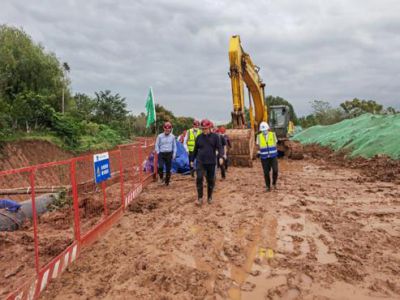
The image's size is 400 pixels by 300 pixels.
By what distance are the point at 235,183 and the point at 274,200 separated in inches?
100

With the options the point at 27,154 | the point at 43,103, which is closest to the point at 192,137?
the point at 27,154

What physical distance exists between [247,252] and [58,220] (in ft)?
12.2

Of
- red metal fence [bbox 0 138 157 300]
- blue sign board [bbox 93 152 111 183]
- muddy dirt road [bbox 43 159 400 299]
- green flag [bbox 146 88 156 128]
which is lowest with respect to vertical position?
muddy dirt road [bbox 43 159 400 299]

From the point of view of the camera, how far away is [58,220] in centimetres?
699

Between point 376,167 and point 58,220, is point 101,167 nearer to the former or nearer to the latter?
point 58,220

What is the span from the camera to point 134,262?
15.7 ft

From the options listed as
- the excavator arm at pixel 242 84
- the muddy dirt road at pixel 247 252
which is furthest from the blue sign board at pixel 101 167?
the excavator arm at pixel 242 84

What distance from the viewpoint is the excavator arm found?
14.0 metres

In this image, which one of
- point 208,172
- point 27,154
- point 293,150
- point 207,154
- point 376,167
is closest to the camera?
point 207,154

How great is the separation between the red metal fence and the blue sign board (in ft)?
0.43

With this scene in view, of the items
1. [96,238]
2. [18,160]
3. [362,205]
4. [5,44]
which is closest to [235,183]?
[362,205]

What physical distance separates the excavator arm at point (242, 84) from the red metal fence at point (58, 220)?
549cm

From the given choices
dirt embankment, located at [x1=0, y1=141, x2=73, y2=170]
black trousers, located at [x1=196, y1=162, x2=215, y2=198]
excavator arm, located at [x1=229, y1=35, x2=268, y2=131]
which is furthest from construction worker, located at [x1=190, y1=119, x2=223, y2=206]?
dirt embankment, located at [x1=0, y1=141, x2=73, y2=170]

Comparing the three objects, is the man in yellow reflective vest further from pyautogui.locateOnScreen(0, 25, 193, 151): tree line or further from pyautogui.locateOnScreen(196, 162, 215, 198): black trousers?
pyautogui.locateOnScreen(0, 25, 193, 151): tree line
